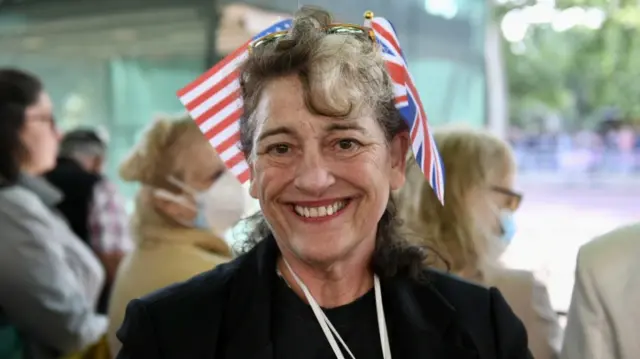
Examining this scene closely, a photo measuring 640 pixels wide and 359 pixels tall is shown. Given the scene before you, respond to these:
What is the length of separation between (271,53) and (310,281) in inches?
18.3

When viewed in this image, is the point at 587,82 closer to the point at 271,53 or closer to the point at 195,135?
the point at 195,135

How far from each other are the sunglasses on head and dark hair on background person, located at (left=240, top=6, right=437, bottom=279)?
0.04 ft

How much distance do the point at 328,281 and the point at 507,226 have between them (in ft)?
4.28

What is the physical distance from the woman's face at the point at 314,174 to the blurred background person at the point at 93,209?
2.99 meters

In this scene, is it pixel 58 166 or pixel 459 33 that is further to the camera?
pixel 459 33

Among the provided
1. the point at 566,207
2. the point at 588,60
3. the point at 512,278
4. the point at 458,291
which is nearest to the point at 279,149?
the point at 458,291

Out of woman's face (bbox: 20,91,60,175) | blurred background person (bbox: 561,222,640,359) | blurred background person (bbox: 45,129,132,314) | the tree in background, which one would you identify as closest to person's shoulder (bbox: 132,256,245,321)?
blurred background person (bbox: 561,222,640,359)

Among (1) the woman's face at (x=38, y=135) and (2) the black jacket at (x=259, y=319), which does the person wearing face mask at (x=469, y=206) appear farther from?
(1) the woman's face at (x=38, y=135)

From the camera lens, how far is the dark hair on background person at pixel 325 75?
1396 millimetres

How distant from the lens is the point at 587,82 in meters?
4.83

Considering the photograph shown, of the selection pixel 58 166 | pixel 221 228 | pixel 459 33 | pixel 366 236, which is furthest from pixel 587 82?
pixel 366 236

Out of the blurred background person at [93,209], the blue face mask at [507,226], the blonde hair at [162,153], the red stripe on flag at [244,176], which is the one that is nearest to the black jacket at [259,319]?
the red stripe on flag at [244,176]

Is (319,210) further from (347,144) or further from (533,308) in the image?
(533,308)

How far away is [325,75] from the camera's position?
1.40 metres
